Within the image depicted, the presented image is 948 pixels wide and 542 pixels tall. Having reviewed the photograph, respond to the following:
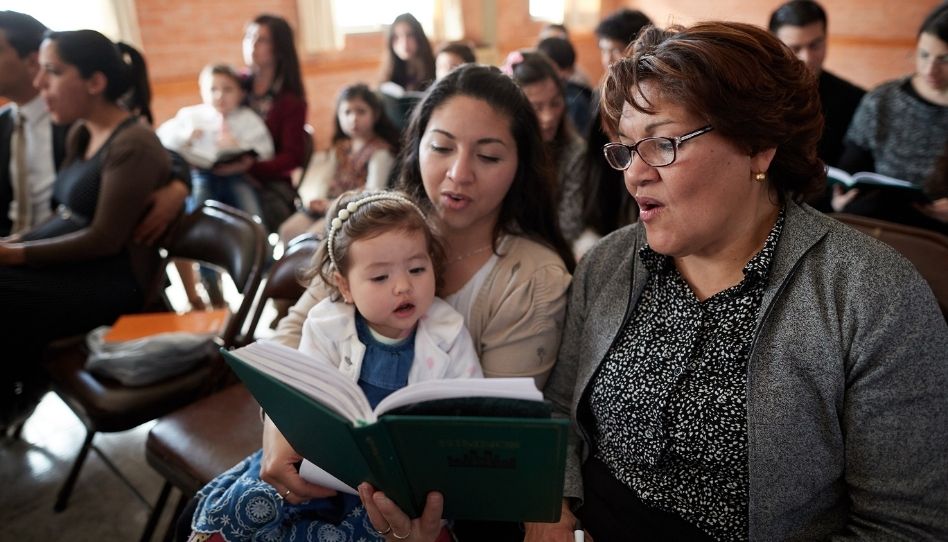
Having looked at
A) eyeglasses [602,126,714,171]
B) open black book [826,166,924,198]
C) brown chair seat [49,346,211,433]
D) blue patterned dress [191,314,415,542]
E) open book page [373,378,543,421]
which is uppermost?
eyeglasses [602,126,714,171]

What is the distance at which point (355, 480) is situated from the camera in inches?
45.0

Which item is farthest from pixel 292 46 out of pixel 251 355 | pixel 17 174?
pixel 251 355

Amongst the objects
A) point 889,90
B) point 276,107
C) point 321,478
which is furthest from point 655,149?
point 276,107

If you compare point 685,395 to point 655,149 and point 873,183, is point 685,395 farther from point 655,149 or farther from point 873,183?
point 873,183

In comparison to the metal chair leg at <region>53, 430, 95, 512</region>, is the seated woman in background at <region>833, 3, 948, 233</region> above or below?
above

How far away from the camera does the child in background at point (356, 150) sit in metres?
3.68

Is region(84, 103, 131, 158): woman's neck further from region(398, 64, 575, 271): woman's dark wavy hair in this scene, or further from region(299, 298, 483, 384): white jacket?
region(299, 298, 483, 384): white jacket

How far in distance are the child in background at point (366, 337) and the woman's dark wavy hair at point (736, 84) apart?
1.82 feet

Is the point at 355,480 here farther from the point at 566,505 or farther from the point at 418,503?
the point at 566,505

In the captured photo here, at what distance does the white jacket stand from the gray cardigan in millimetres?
582

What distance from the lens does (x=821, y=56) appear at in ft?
10.4

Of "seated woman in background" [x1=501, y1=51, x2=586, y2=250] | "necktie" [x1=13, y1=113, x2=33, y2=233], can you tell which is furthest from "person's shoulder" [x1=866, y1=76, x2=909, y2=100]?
"necktie" [x1=13, y1=113, x2=33, y2=233]

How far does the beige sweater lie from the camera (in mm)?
1487

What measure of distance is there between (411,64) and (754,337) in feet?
14.3
